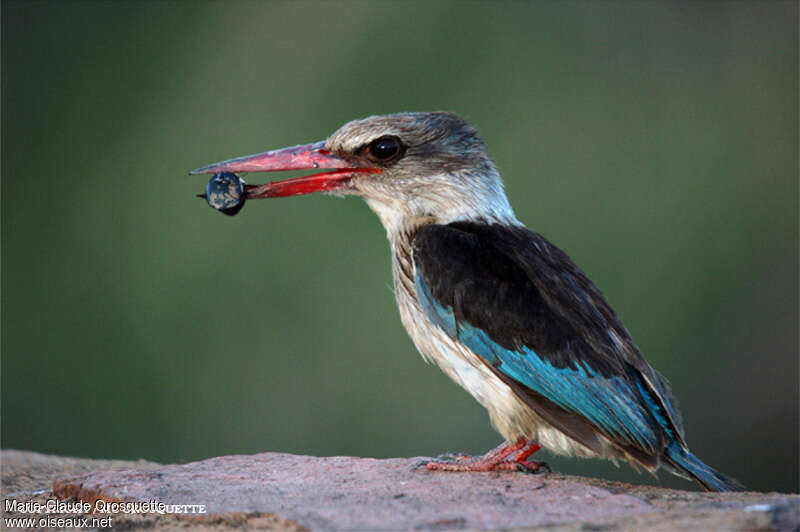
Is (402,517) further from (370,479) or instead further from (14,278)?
(14,278)

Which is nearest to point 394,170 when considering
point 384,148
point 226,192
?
point 384,148

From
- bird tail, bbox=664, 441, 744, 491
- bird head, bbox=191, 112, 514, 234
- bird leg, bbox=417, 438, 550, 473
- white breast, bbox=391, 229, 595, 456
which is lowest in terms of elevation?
bird tail, bbox=664, 441, 744, 491

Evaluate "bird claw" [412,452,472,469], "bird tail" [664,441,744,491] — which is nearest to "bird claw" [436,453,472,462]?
"bird claw" [412,452,472,469]

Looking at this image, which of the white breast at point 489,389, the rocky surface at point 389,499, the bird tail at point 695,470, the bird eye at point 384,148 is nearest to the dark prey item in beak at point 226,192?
the bird eye at point 384,148

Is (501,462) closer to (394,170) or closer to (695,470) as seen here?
(695,470)

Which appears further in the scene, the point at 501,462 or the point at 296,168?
the point at 296,168

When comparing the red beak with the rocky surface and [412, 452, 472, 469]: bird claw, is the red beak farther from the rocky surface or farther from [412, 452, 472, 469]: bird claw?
[412, 452, 472, 469]: bird claw

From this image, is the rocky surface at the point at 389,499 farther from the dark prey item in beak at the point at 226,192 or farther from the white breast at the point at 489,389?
the dark prey item in beak at the point at 226,192
